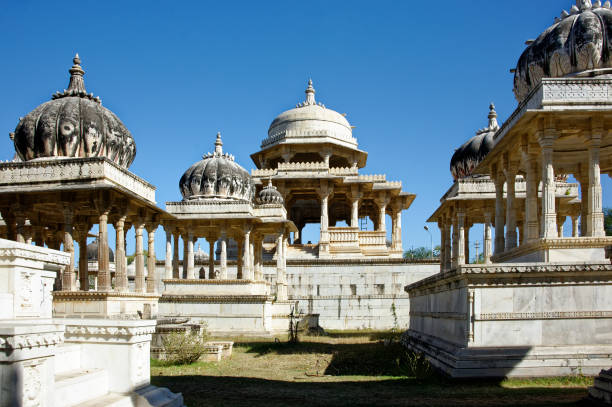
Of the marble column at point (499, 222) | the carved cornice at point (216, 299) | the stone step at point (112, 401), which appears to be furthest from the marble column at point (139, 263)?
the stone step at point (112, 401)

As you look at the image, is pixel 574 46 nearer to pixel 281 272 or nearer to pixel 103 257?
pixel 103 257

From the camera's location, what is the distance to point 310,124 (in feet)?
167

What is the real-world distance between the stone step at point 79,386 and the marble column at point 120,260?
48.0 ft

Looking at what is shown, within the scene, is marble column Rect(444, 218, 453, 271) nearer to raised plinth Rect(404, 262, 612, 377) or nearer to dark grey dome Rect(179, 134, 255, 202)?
dark grey dome Rect(179, 134, 255, 202)

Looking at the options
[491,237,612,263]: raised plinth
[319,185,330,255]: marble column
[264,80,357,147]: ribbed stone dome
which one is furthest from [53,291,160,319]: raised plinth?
[264,80,357,147]: ribbed stone dome

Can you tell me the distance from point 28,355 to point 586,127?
50.4 feet

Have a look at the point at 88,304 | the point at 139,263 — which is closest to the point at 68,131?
the point at 139,263

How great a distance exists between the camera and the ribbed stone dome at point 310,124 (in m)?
50.5

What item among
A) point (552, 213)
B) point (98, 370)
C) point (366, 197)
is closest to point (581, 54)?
point (552, 213)

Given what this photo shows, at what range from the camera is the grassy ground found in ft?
36.3

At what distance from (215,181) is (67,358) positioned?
87.6ft

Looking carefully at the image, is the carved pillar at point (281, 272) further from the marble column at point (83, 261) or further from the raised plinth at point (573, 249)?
the raised plinth at point (573, 249)

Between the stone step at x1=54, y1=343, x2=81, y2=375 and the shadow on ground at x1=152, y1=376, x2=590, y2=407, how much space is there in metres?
2.92

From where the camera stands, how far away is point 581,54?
18.3 metres
